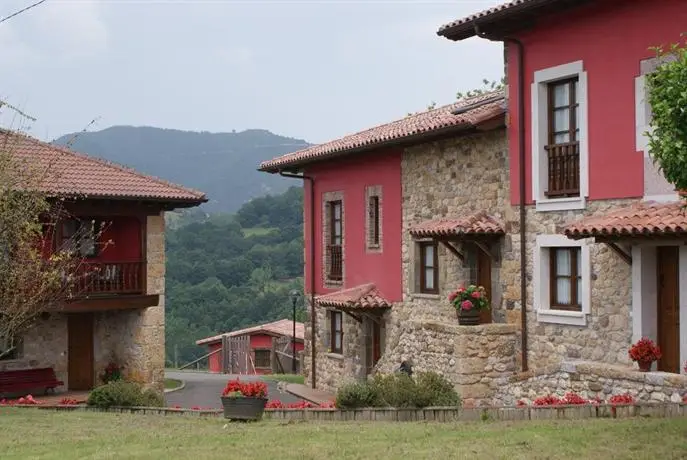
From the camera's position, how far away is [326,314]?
82.7 feet

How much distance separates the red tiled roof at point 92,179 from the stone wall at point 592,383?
11452 mm

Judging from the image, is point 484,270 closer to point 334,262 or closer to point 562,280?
point 562,280

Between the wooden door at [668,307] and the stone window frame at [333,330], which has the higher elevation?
the wooden door at [668,307]

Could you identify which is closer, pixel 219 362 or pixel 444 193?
pixel 444 193

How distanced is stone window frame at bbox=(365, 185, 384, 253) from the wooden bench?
8508mm

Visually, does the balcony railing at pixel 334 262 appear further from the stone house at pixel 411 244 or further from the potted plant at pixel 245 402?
the potted plant at pixel 245 402

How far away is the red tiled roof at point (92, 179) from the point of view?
23.2m

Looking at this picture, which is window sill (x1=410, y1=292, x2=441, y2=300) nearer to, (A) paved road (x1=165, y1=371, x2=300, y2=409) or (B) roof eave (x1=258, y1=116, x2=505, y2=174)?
(B) roof eave (x1=258, y1=116, x2=505, y2=174)

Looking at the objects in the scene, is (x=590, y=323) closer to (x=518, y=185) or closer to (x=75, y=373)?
(x=518, y=185)

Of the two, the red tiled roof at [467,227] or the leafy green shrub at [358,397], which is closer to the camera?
the leafy green shrub at [358,397]

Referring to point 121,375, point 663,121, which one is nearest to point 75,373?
point 121,375

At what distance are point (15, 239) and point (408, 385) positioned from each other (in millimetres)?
7217

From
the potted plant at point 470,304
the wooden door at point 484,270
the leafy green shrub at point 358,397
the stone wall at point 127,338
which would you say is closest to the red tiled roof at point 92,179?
the stone wall at point 127,338

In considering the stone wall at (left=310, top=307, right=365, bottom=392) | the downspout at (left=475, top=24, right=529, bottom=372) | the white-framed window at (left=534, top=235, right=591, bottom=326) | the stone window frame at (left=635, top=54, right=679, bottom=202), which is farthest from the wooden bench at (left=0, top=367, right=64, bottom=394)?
the stone window frame at (left=635, top=54, right=679, bottom=202)
